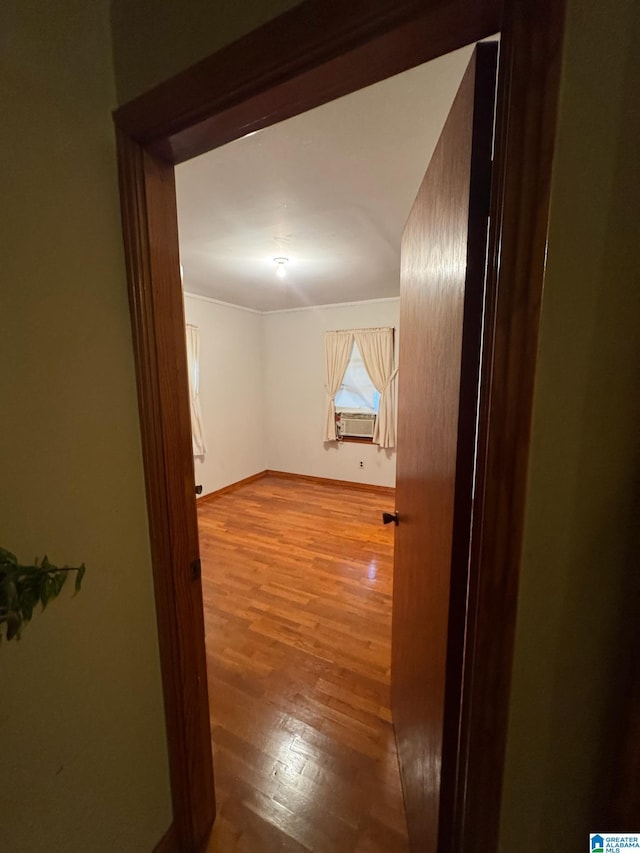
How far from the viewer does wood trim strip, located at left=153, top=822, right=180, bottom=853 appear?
993 millimetres

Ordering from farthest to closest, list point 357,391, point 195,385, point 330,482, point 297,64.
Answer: point 330,482 → point 357,391 → point 195,385 → point 297,64

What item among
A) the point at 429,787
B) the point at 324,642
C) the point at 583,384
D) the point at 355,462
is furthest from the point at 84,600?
the point at 355,462

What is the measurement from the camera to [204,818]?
1.07 meters

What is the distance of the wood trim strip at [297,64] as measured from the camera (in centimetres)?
50

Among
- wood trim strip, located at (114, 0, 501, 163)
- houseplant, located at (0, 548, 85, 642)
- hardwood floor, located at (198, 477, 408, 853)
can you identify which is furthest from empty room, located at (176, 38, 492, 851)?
houseplant, located at (0, 548, 85, 642)

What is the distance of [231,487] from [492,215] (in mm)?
4244

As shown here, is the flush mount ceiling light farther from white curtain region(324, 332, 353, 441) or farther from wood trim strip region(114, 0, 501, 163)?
wood trim strip region(114, 0, 501, 163)

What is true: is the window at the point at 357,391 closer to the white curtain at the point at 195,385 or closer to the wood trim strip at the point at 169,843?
the white curtain at the point at 195,385

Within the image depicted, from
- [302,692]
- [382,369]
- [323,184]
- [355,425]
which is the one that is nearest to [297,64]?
[323,184]

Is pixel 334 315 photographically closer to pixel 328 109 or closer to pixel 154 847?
pixel 328 109

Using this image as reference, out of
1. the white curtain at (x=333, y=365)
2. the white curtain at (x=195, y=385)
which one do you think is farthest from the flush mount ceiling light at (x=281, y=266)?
the white curtain at (x=333, y=365)

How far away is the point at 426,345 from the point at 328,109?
0.93m

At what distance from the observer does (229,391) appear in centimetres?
423

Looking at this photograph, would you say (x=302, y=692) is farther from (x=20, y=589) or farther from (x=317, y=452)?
(x=317, y=452)
